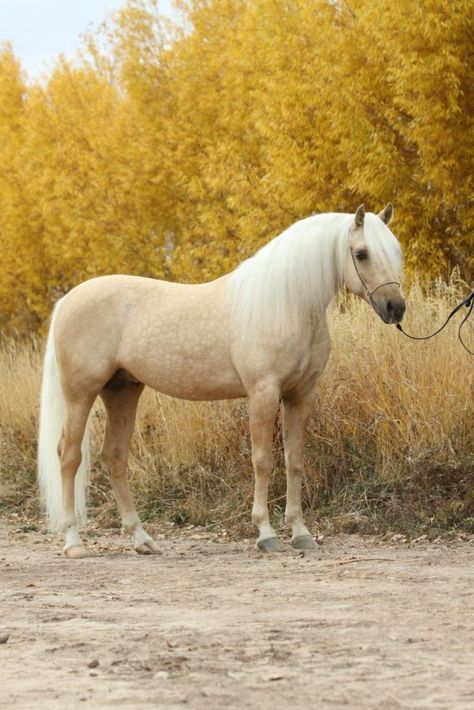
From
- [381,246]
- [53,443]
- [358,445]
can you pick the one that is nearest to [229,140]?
[358,445]

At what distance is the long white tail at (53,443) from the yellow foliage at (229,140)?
21.9 ft

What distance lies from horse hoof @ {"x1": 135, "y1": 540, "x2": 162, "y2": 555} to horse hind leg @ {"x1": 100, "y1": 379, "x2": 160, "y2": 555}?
1.09 ft

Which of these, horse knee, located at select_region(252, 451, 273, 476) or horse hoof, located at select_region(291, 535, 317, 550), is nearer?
horse knee, located at select_region(252, 451, 273, 476)

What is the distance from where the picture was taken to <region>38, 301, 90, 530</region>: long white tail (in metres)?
8.15

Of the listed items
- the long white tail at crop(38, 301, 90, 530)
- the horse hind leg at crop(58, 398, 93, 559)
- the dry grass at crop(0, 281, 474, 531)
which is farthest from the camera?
the dry grass at crop(0, 281, 474, 531)

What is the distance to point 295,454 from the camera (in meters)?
7.74

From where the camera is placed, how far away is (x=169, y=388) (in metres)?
7.81

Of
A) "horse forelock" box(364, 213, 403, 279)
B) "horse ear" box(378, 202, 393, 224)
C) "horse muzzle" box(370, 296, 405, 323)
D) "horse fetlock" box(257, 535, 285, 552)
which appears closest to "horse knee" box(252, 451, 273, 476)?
"horse fetlock" box(257, 535, 285, 552)

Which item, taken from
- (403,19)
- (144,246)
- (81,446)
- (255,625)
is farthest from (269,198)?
(255,625)

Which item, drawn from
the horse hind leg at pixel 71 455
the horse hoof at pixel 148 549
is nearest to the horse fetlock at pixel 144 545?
the horse hoof at pixel 148 549

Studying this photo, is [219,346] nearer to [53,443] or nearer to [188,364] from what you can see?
[188,364]

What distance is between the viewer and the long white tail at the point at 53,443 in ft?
26.7

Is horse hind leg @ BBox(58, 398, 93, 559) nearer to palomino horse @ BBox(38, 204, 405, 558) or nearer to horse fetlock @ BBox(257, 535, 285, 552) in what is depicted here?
palomino horse @ BBox(38, 204, 405, 558)

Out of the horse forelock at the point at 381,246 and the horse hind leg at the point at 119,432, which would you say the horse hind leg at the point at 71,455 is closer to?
the horse hind leg at the point at 119,432
